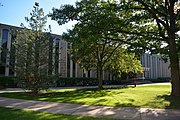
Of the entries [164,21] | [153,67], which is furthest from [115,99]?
[153,67]

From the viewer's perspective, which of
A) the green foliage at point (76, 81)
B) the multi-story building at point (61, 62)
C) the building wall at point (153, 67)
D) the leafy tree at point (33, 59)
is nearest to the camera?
the leafy tree at point (33, 59)

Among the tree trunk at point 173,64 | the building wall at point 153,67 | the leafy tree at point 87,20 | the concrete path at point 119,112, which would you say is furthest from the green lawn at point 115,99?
the building wall at point 153,67

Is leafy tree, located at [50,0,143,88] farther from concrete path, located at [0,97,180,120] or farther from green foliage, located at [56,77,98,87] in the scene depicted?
green foliage, located at [56,77,98,87]

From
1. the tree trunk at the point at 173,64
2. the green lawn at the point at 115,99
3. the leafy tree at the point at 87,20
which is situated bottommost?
the green lawn at the point at 115,99

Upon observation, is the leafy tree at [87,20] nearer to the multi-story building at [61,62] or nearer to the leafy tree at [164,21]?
the leafy tree at [164,21]

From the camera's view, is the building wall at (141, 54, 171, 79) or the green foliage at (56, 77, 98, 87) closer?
the green foliage at (56, 77, 98, 87)

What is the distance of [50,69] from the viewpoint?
1869 centimetres

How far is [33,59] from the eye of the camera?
697 inches

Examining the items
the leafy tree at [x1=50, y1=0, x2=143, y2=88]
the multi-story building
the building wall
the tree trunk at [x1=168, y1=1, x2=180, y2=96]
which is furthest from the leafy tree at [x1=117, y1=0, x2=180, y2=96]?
the building wall

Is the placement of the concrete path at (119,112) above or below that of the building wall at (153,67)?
below

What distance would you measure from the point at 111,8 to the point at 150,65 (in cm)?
6124

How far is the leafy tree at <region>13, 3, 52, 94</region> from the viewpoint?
695 inches

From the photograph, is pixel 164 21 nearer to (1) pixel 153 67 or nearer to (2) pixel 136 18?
(2) pixel 136 18

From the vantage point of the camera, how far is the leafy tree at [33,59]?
57.9 ft
